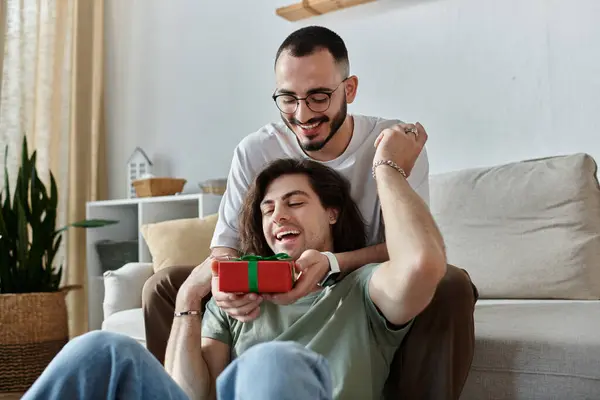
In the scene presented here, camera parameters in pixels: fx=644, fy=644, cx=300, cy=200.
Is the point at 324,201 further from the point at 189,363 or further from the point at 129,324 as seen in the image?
the point at 129,324

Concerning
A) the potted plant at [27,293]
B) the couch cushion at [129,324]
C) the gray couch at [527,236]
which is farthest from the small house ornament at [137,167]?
the gray couch at [527,236]

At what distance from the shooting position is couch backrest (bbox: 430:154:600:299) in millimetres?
1834

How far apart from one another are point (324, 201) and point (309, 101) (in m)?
0.23

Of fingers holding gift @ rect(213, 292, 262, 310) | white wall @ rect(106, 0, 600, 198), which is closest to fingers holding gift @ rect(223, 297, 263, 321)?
fingers holding gift @ rect(213, 292, 262, 310)

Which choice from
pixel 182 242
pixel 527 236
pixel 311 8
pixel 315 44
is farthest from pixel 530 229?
pixel 311 8

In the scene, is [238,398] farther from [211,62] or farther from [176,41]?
[176,41]

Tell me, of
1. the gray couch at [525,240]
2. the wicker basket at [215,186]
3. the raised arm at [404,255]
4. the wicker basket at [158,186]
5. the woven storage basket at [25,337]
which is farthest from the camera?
the wicker basket at [158,186]

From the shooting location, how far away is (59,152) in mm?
3322

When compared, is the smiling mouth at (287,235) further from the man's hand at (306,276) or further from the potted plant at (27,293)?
the potted plant at (27,293)

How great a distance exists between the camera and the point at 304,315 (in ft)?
3.74

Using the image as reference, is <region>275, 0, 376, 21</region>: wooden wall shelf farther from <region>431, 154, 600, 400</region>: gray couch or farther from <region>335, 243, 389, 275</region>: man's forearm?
<region>335, 243, 389, 275</region>: man's forearm

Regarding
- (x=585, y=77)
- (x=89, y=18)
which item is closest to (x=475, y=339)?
(x=585, y=77)

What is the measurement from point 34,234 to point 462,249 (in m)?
1.72

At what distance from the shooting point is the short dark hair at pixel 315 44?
1.44 meters
